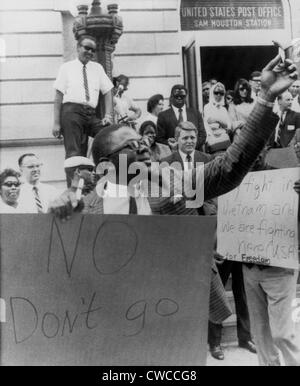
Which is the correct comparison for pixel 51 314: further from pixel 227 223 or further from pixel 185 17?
pixel 185 17

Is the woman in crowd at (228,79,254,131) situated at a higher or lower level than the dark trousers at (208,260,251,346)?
higher

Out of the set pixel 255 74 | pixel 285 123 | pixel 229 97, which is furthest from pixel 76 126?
pixel 285 123

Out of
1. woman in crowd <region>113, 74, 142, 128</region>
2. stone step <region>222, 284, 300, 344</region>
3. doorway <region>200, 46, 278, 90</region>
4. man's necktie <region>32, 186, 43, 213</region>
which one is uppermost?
doorway <region>200, 46, 278, 90</region>

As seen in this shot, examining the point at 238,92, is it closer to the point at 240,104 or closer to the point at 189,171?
the point at 240,104

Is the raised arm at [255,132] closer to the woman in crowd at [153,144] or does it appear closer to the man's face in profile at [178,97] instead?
the woman in crowd at [153,144]

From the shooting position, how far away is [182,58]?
2.76 meters

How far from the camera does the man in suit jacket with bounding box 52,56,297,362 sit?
7.24 feet

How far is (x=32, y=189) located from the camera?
2.66 metres

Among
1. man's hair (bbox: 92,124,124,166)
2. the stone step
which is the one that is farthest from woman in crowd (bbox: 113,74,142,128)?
the stone step

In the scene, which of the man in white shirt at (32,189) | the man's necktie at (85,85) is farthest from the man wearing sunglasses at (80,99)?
the man in white shirt at (32,189)

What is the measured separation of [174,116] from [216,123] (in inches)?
8.1

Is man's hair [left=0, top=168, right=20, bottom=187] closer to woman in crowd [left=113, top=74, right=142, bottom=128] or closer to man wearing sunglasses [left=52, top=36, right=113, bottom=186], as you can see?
man wearing sunglasses [left=52, top=36, right=113, bottom=186]

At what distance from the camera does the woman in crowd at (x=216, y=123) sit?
2762 mm
